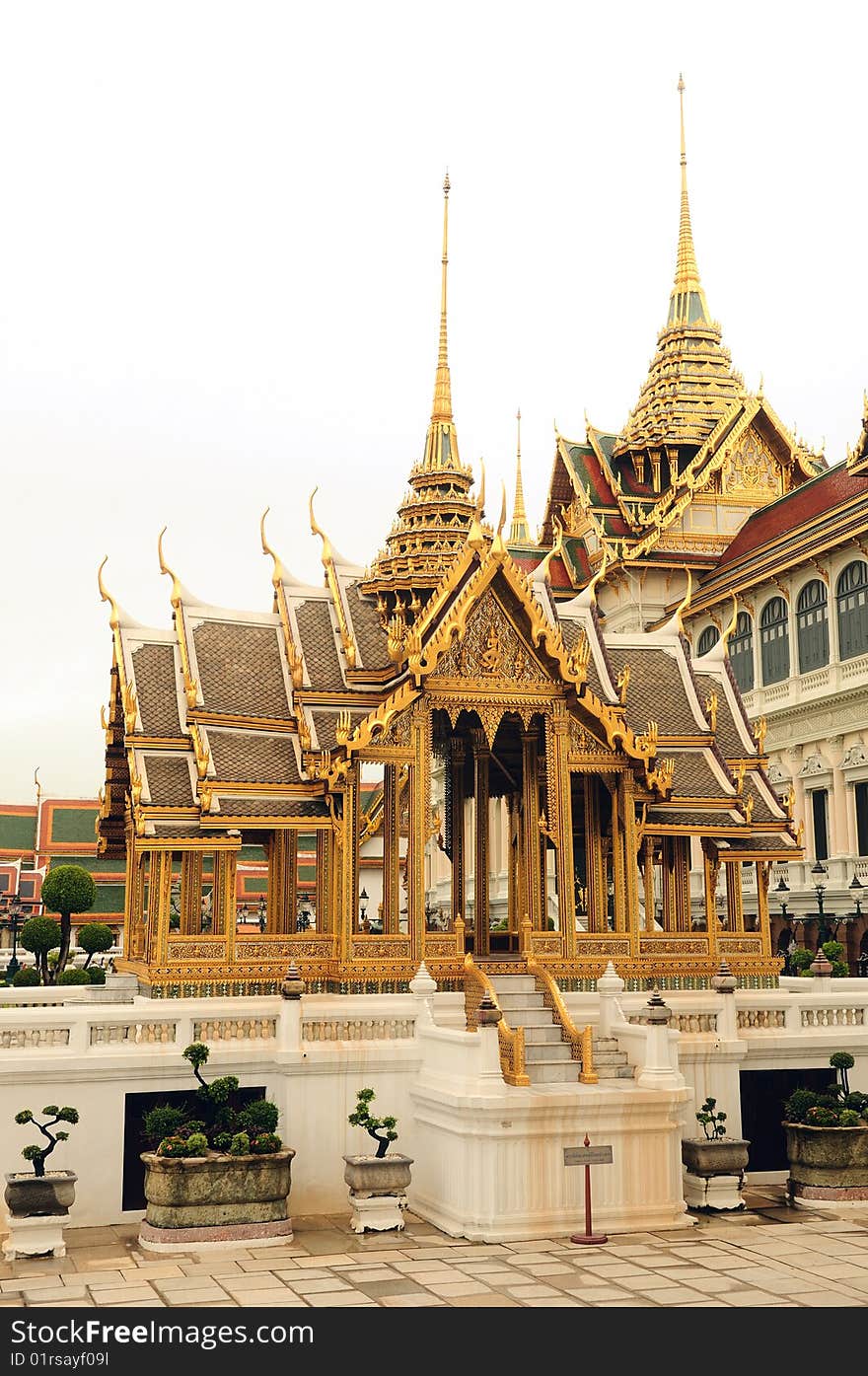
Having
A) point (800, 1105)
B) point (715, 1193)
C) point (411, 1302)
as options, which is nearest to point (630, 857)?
point (800, 1105)

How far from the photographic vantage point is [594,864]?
55.1 feet

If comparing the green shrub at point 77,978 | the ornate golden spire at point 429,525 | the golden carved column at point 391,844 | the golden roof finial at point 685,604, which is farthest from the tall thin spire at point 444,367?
the green shrub at point 77,978

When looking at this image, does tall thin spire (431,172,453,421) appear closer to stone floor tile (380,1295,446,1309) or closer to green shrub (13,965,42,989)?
green shrub (13,965,42,989)

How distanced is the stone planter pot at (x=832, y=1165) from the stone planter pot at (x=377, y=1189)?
153 inches

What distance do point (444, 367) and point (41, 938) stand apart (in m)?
12.5

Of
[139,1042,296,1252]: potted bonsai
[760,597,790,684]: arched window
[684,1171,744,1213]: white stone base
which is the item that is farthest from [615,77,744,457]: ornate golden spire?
[139,1042,296,1252]: potted bonsai

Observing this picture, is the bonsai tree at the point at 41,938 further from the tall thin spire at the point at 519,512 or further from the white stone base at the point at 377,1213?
the tall thin spire at the point at 519,512

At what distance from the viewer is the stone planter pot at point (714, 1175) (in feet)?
43.4

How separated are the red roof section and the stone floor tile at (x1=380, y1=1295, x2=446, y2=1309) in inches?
1245

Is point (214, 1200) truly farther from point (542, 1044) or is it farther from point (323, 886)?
point (323, 886)

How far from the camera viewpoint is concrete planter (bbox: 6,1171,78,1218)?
11430 millimetres

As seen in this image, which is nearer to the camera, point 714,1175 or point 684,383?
point 714,1175

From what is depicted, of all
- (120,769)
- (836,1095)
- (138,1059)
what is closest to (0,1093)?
(138,1059)
